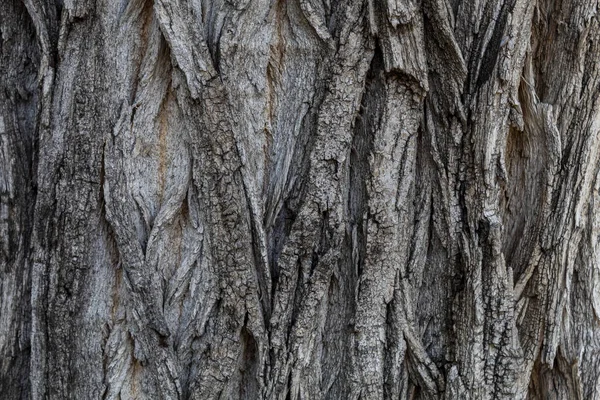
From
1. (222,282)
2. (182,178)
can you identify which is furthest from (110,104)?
(222,282)

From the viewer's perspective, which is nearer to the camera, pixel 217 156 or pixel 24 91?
pixel 217 156

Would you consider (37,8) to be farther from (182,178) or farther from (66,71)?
(182,178)

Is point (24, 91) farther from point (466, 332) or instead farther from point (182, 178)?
point (466, 332)

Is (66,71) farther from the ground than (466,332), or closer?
farther from the ground

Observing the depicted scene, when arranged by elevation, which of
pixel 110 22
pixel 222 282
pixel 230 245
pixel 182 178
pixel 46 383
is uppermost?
pixel 110 22

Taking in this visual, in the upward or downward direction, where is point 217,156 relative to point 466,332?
upward

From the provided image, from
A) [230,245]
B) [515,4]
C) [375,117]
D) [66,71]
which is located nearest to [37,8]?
[66,71]
